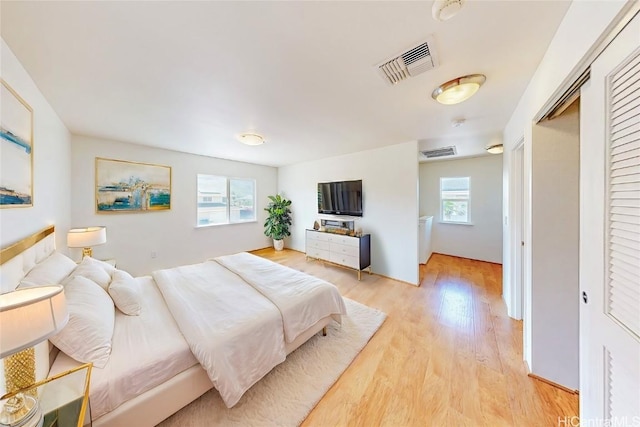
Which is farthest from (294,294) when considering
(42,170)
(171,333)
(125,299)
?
(42,170)

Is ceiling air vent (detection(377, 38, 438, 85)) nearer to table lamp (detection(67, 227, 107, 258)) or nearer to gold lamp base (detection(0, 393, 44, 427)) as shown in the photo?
gold lamp base (detection(0, 393, 44, 427))

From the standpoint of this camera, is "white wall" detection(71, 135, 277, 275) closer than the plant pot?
Yes

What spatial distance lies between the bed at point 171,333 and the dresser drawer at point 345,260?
156 centimetres

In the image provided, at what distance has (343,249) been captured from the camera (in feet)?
12.7

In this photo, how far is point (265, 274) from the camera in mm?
2355

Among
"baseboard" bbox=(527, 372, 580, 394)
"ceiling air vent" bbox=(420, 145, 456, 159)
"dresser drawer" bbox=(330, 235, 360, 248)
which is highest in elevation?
"ceiling air vent" bbox=(420, 145, 456, 159)

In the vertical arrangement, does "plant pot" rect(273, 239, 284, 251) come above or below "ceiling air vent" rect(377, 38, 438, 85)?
below

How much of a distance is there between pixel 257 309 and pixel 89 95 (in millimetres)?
2509

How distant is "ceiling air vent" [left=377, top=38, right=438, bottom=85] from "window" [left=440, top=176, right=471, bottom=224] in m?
4.16

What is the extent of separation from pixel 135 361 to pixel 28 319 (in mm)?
640

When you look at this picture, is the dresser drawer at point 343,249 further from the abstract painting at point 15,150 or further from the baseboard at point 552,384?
the abstract painting at point 15,150

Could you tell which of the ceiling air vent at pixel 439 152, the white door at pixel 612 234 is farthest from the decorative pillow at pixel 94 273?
the ceiling air vent at pixel 439 152

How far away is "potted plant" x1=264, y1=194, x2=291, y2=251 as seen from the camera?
5419 millimetres

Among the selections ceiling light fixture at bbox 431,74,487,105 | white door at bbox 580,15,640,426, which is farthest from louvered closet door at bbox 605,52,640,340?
ceiling light fixture at bbox 431,74,487,105
